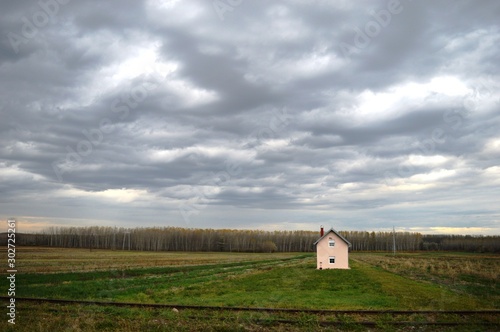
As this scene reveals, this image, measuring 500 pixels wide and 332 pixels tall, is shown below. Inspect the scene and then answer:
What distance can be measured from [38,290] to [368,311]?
22.1 m

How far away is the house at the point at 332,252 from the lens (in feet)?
160

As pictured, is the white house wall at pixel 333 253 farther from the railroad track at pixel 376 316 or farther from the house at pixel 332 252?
the railroad track at pixel 376 316

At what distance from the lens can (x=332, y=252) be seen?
4906cm

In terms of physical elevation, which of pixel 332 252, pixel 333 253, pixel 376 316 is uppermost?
pixel 376 316

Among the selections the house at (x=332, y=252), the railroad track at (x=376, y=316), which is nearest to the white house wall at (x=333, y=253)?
the house at (x=332, y=252)

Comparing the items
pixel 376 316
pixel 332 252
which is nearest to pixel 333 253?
pixel 332 252

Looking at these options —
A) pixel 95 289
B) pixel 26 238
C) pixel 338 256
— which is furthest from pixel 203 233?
pixel 95 289

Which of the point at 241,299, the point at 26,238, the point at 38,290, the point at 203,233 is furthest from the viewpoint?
the point at 203,233

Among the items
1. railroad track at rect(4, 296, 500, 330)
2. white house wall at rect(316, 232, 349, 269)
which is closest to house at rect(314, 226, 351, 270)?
white house wall at rect(316, 232, 349, 269)

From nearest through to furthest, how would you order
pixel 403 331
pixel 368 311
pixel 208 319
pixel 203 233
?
pixel 403 331 < pixel 208 319 < pixel 368 311 < pixel 203 233

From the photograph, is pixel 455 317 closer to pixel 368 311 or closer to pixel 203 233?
pixel 368 311

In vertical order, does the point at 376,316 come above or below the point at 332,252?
above

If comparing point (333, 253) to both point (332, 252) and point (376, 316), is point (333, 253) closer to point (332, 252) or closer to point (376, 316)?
point (332, 252)

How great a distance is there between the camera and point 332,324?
53.3 ft
